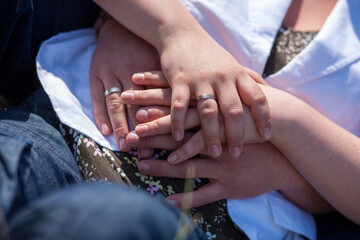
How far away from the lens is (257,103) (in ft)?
2.78

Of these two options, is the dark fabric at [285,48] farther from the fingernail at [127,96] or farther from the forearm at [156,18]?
the fingernail at [127,96]

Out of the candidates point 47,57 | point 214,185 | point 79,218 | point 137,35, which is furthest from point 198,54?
point 79,218

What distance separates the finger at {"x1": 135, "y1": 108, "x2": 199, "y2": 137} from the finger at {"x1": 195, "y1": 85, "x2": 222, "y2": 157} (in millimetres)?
29

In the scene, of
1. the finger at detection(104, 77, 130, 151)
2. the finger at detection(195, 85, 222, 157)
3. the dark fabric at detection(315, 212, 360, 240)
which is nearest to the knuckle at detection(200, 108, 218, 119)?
the finger at detection(195, 85, 222, 157)

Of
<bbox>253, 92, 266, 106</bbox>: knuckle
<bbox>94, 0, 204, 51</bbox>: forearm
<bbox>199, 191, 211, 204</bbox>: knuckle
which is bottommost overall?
<bbox>199, 191, 211, 204</bbox>: knuckle

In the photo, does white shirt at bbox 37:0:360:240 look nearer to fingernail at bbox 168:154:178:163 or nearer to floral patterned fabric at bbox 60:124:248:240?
floral patterned fabric at bbox 60:124:248:240

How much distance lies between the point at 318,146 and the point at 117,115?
528 millimetres

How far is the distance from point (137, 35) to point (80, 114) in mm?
287

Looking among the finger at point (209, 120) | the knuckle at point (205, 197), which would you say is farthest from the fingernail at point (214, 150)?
the knuckle at point (205, 197)

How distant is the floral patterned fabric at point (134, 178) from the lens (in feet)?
2.70

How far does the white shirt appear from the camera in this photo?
91 centimetres

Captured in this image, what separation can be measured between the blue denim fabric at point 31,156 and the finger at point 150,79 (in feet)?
0.81

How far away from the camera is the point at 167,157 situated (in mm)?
900

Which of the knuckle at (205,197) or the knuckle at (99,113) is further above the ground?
the knuckle at (99,113)
